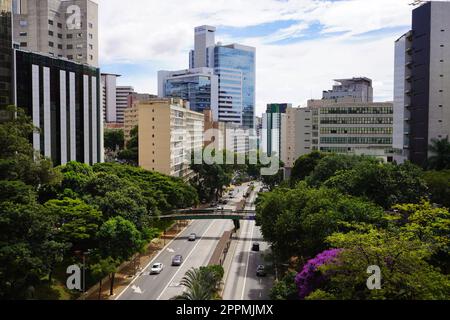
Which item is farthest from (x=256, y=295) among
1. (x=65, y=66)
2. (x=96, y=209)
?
(x=65, y=66)

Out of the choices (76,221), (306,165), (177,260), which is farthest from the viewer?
(306,165)

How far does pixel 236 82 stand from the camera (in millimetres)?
129000

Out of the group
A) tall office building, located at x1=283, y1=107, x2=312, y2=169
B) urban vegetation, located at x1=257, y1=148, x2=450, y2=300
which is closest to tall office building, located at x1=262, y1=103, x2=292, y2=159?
tall office building, located at x1=283, y1=107, x2=312, y2=169

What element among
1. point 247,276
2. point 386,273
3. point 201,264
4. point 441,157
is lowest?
point 247,276

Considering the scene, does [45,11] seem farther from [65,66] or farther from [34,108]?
[34,108]

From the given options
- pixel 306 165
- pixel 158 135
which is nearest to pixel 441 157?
pixel 306 165

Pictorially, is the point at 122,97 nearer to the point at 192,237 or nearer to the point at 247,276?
the point at 192,237

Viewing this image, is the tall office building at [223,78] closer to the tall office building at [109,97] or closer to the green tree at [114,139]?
the tall office building at [109,97]

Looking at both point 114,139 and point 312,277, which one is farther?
point 114,139

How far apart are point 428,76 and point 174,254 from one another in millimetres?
30973

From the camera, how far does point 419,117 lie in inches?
1843

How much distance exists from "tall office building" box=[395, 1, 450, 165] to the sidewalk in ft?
86.2

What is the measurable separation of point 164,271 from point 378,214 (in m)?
15.3

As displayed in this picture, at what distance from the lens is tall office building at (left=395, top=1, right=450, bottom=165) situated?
4431 centimetres
